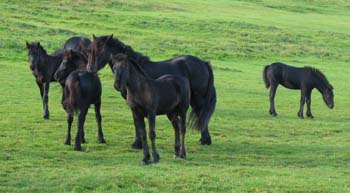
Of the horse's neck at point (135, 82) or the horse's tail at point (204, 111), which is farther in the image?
the horse's tail at point (204, 111)

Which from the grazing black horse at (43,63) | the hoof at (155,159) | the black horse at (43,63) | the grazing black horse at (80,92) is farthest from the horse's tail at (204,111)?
the grazing black horse at (43,63)

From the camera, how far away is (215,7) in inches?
3088

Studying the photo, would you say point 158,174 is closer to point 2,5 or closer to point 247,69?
point 247,69

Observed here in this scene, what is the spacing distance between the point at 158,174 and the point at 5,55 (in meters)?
24.7

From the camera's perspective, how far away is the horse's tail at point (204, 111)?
54.7 ft

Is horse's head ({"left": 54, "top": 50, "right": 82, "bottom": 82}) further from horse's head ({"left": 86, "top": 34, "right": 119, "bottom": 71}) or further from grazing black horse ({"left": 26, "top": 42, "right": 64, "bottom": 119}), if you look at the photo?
grazing black horse ({"left": 26, "top": 42, "right": 64, "bottom": 119})

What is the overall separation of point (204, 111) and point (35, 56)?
5.17 meters

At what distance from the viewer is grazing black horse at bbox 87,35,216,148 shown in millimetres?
15102

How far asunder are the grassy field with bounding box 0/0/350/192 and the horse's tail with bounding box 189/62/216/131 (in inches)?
24.0

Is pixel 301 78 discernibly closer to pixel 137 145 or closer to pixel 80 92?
pixel 137 145

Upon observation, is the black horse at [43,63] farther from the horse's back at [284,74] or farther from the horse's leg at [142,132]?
the horse's back at [284,74]

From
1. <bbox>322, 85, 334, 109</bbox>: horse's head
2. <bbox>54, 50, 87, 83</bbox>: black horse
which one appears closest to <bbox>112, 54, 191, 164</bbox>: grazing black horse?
<bbox>54, 50, 87, 83</bbox>: black horse

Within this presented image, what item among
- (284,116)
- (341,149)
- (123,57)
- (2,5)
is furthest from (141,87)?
(2,5)

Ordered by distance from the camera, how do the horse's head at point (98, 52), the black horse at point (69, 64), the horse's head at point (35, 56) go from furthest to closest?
1. the horse's head at point (35, 56)
2. the black horse at point (69, 64)
3. the horse's head at point (98, 52)
